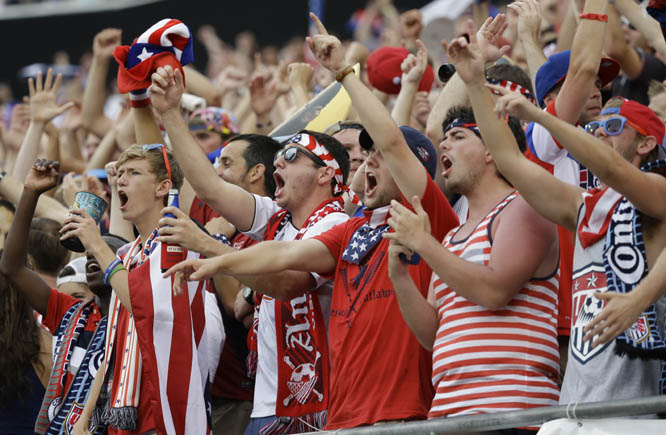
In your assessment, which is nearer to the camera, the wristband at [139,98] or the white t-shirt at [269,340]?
the white t-shirt at [269,340]

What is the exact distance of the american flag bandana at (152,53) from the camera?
4.93 metres

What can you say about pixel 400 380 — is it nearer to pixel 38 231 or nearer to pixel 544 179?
pixel 544 179

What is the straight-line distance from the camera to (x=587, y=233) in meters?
3.41

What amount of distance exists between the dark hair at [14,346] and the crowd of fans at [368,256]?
0.01 metres

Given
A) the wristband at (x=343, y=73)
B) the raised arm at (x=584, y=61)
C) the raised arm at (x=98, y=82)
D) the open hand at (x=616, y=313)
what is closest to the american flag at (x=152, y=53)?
the wristband at (x=343, y=73)

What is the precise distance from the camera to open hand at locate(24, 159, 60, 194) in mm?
5551

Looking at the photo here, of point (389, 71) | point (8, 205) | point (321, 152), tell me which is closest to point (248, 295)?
point (321, 152)

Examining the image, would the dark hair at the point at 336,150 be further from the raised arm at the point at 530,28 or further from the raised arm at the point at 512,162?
the raised arm at the point at 512,162

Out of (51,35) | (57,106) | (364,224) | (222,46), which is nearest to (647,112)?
(364,224)

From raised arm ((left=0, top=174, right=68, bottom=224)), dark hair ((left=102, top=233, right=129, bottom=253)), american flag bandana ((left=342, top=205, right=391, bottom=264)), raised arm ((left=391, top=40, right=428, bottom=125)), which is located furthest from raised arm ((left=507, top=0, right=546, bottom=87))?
raised arm ((left=0, top=174, right=68, bottom=224))

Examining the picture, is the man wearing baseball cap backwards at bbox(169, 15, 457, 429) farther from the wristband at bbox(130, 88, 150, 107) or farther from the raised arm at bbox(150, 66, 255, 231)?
the wristband at bbox(130, 88, 150, 107)

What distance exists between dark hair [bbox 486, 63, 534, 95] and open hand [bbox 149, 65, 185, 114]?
63.6 inches

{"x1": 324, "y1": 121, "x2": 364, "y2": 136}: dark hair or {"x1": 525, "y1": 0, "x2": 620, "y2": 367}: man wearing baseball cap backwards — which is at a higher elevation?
{"x1": 324, "y1": 121, "x2": 364, "y2": 136}: dark hair

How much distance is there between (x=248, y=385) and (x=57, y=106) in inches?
133
